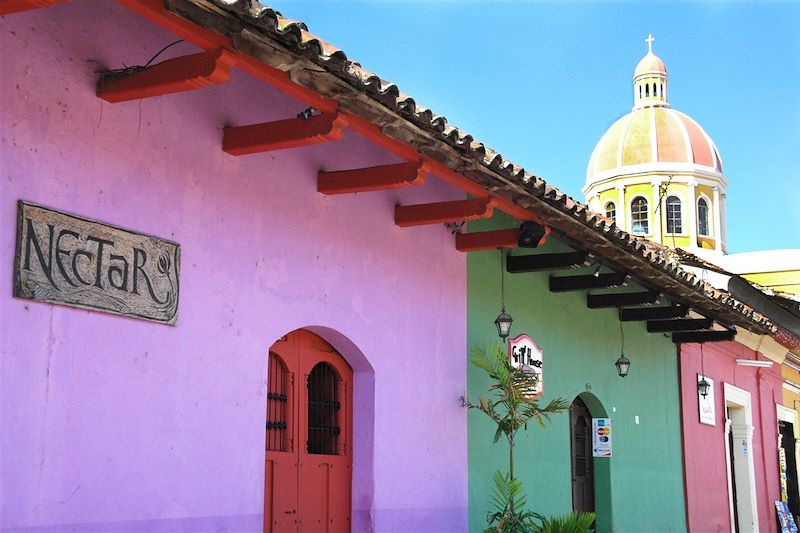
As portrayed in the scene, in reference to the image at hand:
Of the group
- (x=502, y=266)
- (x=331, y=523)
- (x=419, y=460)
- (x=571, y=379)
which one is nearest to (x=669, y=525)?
(x=571, y=379)

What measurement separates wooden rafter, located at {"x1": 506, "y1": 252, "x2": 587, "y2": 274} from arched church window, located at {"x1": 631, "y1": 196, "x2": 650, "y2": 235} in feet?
107

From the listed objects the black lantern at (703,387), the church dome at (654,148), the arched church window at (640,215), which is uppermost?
the church dome at (654,148)

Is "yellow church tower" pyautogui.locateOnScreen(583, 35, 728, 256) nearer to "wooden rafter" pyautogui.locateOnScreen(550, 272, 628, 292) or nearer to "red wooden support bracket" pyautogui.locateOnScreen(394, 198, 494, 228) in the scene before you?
"wooden rafter" pyautogui.locateOnScreen(550, 272, 628, 292)

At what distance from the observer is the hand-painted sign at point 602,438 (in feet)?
42.0

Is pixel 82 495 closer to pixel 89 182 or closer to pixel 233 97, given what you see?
pixel 89 182

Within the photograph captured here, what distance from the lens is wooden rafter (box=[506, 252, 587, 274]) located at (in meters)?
10.5

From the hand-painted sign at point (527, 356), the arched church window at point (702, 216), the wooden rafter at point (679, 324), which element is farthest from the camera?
the arched church window at point (702, 216)

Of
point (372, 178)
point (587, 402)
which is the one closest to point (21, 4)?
point (372, 178)

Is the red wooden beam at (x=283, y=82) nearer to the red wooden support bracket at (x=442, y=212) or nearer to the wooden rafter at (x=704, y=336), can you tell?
the red wooden support bracket at (x=442, y=212)

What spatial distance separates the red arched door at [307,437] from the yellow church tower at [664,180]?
36242mm

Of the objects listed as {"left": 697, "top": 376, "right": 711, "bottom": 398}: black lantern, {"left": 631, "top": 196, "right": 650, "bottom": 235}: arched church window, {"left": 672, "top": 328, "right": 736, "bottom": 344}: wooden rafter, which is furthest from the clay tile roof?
{"left": 631, "top": 196, "right": 650, "bottom": 235}: arched church window

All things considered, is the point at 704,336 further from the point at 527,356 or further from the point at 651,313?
the point at 527,356

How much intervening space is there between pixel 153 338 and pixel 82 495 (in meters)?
1.00

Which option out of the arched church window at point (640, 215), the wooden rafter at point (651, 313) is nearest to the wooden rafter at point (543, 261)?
the wooden rafter at point (651, 313)
